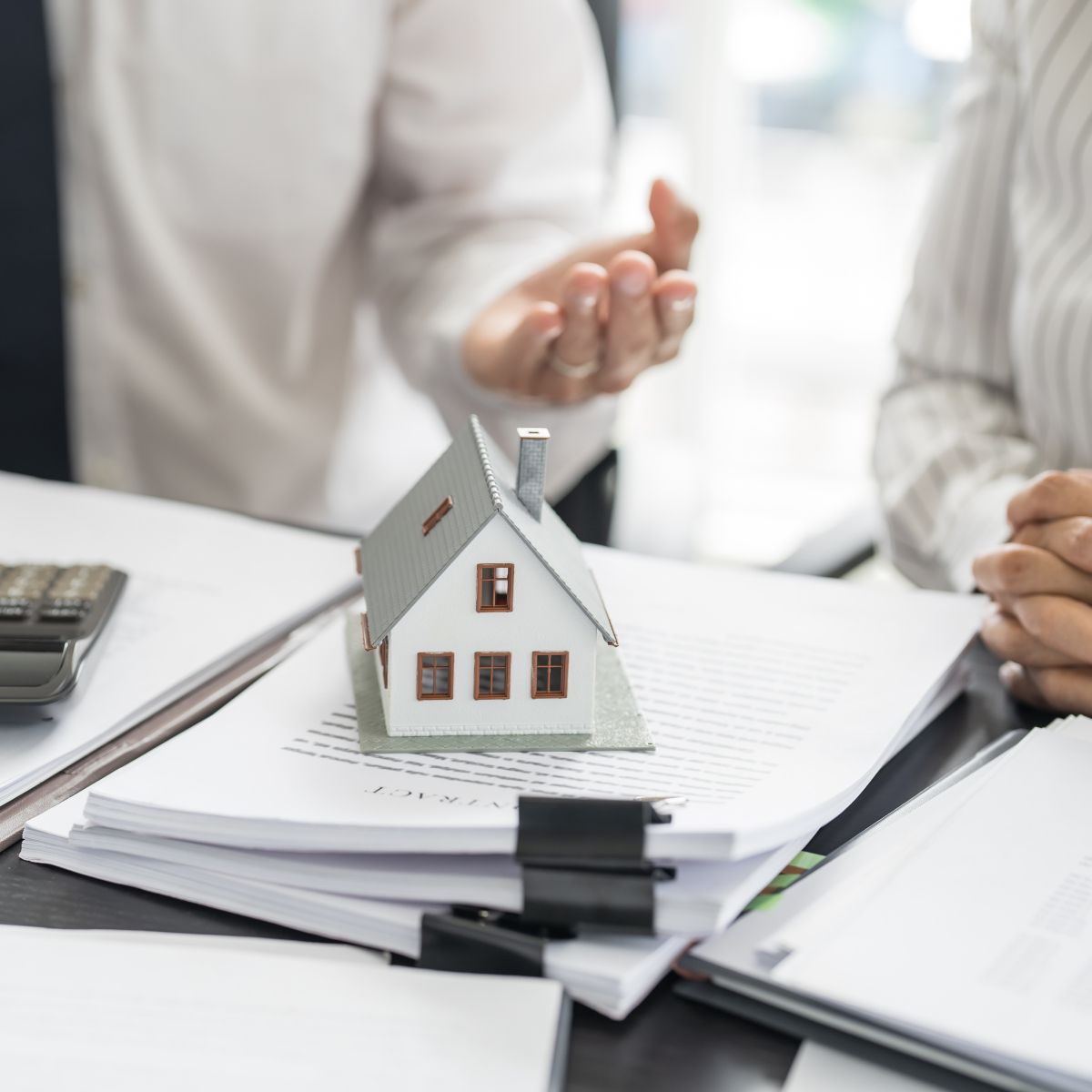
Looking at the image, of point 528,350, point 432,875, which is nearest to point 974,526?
point 528,350

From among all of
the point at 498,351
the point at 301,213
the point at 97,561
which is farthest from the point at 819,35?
the point at 97,561

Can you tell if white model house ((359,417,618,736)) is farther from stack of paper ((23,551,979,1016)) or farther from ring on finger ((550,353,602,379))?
ring on finger ((550,353,602,379))

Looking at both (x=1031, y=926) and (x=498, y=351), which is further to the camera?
(x=498, y=351)

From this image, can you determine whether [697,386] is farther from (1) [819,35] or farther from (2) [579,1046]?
(2) [579,1046]

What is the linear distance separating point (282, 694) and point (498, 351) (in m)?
0.35

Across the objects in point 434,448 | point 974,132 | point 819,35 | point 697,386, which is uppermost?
point 974,132

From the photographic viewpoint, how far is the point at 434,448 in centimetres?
134

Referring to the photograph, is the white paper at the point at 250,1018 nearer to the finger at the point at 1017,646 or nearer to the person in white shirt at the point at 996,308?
the finger at the point at 1017,646

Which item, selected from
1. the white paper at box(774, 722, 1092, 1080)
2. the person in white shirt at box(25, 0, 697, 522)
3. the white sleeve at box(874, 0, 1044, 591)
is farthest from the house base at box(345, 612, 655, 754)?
the person in white shirt at box(25, 0, 697, 522)

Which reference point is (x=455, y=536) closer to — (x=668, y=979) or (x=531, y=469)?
(x=531, y=469)

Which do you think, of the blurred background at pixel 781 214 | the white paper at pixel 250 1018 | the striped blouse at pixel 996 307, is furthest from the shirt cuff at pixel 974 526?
the blurred background at pixel 781 214

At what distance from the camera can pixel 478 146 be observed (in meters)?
1.10

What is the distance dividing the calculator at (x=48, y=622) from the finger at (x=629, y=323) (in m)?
0.30

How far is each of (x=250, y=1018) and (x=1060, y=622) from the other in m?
0.36
